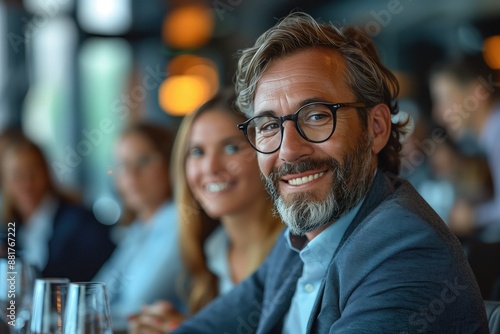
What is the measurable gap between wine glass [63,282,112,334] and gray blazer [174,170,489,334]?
0.39 meters

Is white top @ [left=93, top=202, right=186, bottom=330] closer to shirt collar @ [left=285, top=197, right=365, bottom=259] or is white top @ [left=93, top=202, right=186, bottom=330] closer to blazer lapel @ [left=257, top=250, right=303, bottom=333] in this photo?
blazer lapel @ [left=257, top=250, right=303, bottom=333]

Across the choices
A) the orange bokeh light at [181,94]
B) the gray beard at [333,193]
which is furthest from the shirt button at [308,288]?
the orange bokeh light at [181,94]

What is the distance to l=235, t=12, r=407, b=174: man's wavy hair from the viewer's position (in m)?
1.41

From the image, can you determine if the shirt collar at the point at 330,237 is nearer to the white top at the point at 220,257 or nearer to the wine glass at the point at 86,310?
the wine glass at the point at 86,310

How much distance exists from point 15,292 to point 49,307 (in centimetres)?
30

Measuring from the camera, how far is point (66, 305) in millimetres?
1235

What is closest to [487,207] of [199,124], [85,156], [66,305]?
[199,124]

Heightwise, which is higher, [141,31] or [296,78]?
[141,31]

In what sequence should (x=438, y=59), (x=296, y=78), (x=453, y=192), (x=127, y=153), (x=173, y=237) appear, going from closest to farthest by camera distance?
(x=296, y=78)
(x=173, y=237)
(x=127, y=153)
(x=453, y=192)
(x=438, y=59)

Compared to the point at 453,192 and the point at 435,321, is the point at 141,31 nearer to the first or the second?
the point at 453,192

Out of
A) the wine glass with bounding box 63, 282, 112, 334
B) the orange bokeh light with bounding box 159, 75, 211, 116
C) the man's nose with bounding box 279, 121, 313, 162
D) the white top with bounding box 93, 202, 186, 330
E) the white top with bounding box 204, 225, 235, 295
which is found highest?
the orange bokeh light with bounding box 159, 75, 211, 116

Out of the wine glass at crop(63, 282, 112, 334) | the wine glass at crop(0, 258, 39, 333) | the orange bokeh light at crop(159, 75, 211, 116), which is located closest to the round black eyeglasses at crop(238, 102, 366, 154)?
the wine glass at crop(63, 282, 112, 334)

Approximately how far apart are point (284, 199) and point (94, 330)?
1.50ft

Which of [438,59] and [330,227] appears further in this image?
[438,59]
